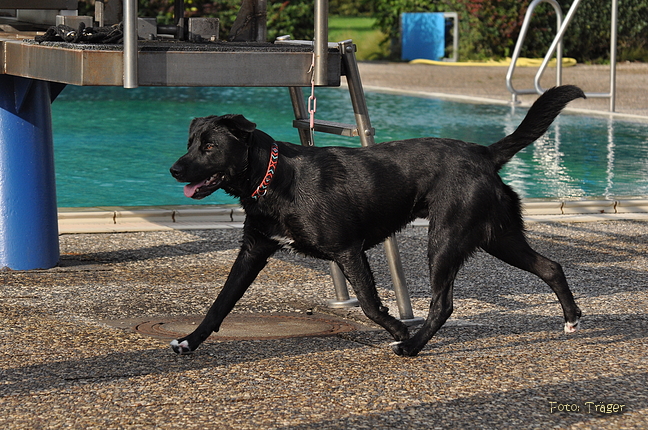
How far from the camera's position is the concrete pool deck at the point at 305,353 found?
4.23 meters

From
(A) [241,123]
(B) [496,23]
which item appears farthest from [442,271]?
(B) [496,23]

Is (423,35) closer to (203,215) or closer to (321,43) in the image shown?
(203,215)

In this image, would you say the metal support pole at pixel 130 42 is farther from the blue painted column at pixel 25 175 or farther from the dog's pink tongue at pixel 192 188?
the blue painted column at pixel 25 175

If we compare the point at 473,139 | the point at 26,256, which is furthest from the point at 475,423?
the point at 473,139

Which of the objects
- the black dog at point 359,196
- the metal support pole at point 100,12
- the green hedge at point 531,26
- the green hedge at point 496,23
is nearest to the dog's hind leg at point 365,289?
the black dog at point 359,196

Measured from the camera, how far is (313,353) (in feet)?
17.1

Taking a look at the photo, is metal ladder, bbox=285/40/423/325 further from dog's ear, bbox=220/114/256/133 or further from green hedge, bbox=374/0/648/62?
Answer: green hedge, bbox=374/0/648/62

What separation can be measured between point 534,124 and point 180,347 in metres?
2.17

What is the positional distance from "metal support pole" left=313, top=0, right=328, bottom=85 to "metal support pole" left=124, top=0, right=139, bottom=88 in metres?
0.96

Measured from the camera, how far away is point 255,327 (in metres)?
5.85

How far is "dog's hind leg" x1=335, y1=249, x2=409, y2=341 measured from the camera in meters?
5.21

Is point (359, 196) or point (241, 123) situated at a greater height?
point (241, 123)

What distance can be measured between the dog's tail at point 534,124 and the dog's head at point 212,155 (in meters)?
1.34

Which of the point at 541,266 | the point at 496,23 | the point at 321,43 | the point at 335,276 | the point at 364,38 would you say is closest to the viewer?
the point at 321,43
